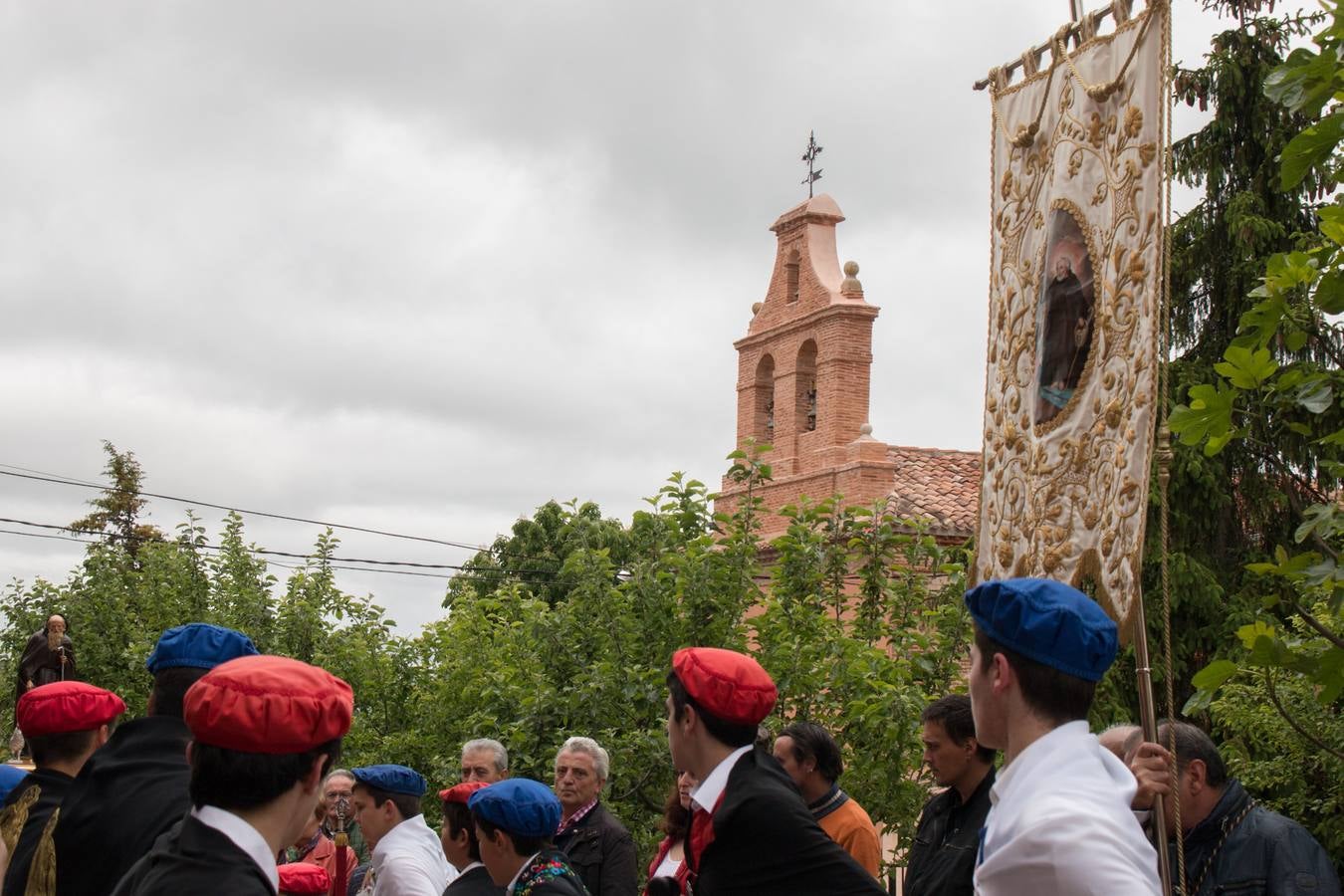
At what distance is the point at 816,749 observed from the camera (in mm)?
6527

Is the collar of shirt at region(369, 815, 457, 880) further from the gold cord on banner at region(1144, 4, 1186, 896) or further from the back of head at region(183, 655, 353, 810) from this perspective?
the back of head at region(183, 655, 353, 810)

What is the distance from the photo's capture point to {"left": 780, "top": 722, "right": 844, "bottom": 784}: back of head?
256 inches

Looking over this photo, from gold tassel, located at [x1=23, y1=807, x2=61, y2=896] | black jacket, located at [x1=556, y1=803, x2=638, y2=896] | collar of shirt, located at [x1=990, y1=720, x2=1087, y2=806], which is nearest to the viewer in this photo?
collar of shirt, located at [x1=990, y1=720, x2=1087, y2=806]

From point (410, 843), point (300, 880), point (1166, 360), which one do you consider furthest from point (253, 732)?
point (410, 843)

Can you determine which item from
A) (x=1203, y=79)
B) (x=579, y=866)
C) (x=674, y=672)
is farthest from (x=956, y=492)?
(x=674, y=672)

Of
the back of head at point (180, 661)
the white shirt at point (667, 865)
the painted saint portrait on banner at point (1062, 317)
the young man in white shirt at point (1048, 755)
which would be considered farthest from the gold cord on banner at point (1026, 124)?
the back of head at point (180, 661)

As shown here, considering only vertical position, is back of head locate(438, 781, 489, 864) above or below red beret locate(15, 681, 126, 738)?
below

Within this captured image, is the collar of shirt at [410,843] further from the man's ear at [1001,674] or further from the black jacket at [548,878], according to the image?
the man's ear at [1001,674]

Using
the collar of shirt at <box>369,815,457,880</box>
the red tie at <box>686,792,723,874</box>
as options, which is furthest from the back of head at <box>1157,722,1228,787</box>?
the collar of shirt at <box>369,815,457,880</box>

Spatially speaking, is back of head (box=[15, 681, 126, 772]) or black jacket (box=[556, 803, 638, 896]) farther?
black jacket (box=[556, 803, 638, 896])

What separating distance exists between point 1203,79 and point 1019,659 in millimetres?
19208

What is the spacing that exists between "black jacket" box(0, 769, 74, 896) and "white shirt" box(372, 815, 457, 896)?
1867mm

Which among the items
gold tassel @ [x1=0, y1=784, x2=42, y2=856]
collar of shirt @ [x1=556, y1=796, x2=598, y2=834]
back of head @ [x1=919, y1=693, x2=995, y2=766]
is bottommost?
collar of shirt @ [x1=556, y1=796, x2=598, y2=834]

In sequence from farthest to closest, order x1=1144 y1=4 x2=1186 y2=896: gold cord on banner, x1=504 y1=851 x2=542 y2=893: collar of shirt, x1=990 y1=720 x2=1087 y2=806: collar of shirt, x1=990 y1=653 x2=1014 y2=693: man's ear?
x1=504 y1=851 x2=542 y2=893: collar of shirt < x1=1144 y1=4 x2=1186 y2=896: gold cord on banner < x1=990 y1=653 x2=1014 y2=693: man's ear < x1=990 y1=720 x2=1087 y2=806: collar of shirt
